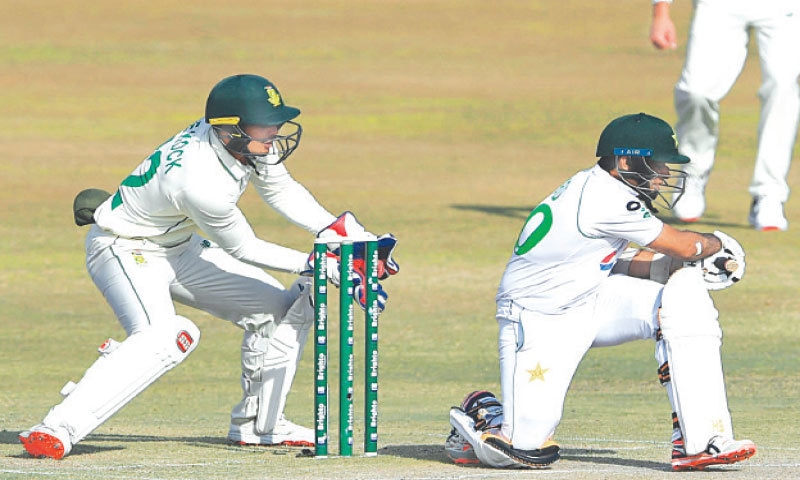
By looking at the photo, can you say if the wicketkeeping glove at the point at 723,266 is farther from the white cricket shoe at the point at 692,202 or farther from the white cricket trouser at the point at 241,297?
the white cricket shoe at the point at 692,202

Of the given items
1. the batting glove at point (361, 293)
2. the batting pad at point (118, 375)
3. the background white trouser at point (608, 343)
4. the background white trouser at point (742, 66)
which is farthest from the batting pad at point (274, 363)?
the background white trouser at point (742, 66)

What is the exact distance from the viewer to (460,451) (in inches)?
278

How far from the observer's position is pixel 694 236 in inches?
269

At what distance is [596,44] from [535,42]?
3.69ft

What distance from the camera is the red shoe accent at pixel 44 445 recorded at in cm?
706

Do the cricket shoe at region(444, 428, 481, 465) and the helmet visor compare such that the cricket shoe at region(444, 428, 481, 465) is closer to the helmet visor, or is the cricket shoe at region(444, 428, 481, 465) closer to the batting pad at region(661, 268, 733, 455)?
the batting pad at region(661, 268, 733, 455)

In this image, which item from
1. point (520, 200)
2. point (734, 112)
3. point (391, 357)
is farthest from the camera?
point (734, 112)

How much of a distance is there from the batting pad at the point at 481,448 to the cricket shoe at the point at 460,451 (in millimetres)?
56

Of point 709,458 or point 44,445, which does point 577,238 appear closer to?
point 709,458

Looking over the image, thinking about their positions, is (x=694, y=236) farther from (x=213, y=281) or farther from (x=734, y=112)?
(x=734, y=112)

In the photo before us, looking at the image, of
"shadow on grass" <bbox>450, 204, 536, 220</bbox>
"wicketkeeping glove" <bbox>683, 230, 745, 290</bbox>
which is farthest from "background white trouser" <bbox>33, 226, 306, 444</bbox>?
"shadow on grass" <bbox>450, 204, 536, 220</bbox>

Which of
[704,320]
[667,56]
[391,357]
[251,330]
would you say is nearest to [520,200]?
[391,357]

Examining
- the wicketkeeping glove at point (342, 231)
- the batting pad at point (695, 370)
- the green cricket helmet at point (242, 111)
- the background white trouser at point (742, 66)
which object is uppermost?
the background white trouser at point (742, 66)

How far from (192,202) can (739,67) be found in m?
7.70
